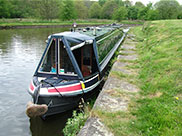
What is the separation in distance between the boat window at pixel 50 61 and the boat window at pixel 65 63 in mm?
359

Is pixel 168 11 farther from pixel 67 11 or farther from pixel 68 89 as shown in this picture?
pixel 68 89

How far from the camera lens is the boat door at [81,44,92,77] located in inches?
295

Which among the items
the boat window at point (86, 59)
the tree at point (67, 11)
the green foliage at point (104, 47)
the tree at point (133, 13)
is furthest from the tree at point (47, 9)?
the boat window at point (86, 59)

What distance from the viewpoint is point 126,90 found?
5.91 m

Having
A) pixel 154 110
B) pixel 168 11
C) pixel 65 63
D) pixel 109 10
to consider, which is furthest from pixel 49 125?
pixel 109 10

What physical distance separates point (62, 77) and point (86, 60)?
5.51 ft

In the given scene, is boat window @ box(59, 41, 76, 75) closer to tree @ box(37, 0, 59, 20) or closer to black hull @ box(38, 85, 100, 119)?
black hull @ box(38, 85, 100, 119)

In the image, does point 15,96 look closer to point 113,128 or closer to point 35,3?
point 113,128

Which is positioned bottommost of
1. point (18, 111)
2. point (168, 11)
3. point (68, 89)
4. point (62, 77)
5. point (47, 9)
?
point (18, 111)

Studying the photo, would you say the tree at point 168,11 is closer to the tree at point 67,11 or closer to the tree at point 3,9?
the tree at point 67,11

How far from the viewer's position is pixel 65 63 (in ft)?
21.3

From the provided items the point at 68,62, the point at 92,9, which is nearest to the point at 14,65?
the point at 68,62

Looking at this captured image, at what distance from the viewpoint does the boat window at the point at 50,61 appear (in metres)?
6.61

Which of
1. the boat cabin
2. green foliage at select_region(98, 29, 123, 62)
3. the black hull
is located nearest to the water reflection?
the black hull
